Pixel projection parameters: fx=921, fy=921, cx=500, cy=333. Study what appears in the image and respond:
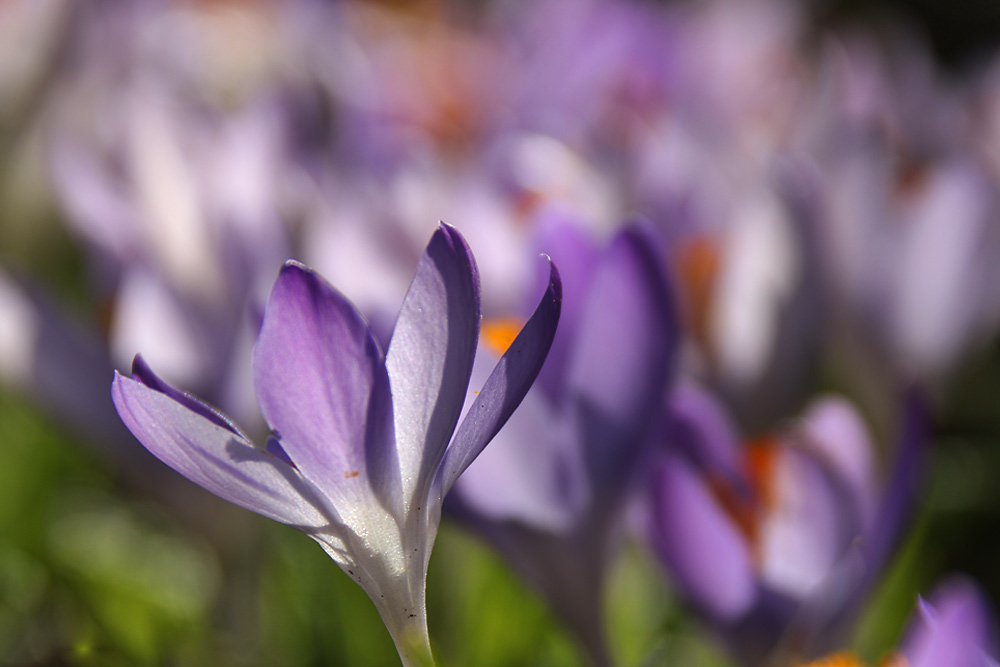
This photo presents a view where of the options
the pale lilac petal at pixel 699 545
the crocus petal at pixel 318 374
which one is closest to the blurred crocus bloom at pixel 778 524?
the pale lilac petal at pixel 699 545

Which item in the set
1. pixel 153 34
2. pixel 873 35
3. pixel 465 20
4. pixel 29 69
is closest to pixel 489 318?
pixel 29 69

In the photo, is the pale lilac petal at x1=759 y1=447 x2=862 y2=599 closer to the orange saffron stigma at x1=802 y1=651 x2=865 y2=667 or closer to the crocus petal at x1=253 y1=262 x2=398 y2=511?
the orange saffron stigma at x1=802 y1=651 x2=865 y2=667

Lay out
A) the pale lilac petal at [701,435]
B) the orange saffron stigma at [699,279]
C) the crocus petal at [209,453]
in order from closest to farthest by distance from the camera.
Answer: the crocus petal at [209,453]
the pale lilac petal at [701,435]
the orange saffron stigma at [699,279]

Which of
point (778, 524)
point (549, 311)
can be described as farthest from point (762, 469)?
point (549, 311)

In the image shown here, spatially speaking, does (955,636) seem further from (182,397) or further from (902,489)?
(182,397)

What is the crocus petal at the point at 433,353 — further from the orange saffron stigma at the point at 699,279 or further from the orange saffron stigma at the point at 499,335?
the orange saffron stigma at the point at 699,279

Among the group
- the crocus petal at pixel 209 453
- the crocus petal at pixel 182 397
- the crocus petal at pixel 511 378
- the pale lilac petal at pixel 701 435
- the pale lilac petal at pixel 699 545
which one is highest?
the crocus petal at pixel 511 378

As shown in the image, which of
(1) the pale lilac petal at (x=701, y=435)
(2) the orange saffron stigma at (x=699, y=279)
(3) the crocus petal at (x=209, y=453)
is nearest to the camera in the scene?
(3) the crocus petal at (x=209, y=453)

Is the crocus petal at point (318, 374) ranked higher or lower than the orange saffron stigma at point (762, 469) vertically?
higher

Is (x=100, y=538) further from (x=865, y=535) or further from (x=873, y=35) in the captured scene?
(x=873, y=35)
